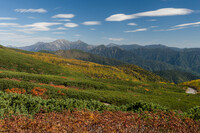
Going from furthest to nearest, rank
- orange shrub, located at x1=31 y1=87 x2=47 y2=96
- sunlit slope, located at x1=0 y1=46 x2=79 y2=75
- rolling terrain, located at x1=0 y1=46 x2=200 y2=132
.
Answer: sunlit slope, located at x1=0 y1=46 x2=79 y2=75, orange shrub, located at x1=31 y1=87 x2=47 y2=96, rolling terrain, located at x1=0 y1=46 x2=200 y2=132

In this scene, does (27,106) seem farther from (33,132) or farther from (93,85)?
(93,85)

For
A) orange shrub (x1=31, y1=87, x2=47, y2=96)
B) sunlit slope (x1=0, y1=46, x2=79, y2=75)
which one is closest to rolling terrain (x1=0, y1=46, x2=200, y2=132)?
orange shrub (x1=31, y1=87, x2=47, y2=96)

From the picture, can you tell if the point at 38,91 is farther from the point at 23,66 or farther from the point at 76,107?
the point at 23,66

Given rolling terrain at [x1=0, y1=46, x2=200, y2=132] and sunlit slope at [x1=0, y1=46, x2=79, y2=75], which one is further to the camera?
sunlit slope at [x1=0, y1=46, x2=79, y2=75]

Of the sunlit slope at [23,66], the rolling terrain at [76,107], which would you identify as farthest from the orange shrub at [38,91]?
the sunlit slope at [23,66]

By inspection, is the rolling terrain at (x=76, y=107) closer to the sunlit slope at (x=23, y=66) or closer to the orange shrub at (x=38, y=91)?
the orange shrub at (x=38, y=91)

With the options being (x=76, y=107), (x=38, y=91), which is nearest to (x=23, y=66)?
(x=38, y=91)

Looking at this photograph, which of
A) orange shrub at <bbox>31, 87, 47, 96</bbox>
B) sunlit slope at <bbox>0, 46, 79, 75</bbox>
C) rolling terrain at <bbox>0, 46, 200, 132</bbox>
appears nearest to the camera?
rolling terrain at <bbox>0, 46, 200, 132</bbox>

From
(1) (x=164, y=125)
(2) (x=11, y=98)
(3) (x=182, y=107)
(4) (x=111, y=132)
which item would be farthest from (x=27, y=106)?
(3) (x=182, y=107)

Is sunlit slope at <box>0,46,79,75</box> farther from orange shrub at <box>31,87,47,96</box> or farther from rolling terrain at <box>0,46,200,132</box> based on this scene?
orange shrub at <box>31,87,47,96</box>

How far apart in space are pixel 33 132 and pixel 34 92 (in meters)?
20.0

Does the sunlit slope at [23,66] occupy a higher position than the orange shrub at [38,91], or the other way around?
the sunlit slope at [23,66]

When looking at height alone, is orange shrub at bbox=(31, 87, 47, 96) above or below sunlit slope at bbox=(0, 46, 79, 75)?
below

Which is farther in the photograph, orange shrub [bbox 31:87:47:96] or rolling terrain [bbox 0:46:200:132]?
orange shrub [bbox 31:87:47:96]
